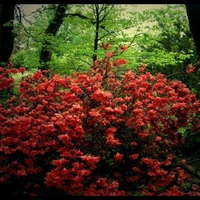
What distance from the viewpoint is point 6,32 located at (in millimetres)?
13188

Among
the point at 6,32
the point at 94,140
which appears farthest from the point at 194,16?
the point at 6,32

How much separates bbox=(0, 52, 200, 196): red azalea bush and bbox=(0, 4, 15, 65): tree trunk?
6.78 metres

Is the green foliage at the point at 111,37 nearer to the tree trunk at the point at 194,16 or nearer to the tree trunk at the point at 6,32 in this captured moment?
the tree trunk at the point at 6,32

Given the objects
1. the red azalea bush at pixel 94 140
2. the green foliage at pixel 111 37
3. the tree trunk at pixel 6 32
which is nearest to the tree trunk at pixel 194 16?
the red azalea bush at pixel 94 140

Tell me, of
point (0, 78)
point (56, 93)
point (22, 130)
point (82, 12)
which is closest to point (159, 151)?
point (56, 93)

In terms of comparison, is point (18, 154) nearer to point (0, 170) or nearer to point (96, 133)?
point (0, 170)

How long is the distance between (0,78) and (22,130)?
239 cm

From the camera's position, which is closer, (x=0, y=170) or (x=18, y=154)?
(x=0, y=170)

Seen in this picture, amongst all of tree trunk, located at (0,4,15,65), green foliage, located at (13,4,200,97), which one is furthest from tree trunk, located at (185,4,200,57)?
tree trunk, located at (0,4,15,65)

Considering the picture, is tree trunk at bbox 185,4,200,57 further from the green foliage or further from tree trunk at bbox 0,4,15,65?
tree trunk at bbox 0,4,15,65

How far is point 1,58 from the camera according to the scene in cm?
1347

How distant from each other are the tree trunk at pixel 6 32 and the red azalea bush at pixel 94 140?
6777 millimetres

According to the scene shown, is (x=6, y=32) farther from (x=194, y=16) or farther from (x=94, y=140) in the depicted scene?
(x=194, y=16)

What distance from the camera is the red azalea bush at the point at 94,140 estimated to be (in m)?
5.78
